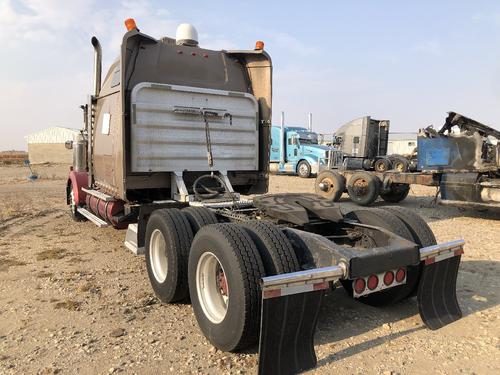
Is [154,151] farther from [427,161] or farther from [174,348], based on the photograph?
[427,161]

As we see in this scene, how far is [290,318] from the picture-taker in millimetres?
2938

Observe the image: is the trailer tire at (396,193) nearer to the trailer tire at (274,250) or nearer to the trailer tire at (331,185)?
the trailer tire at (331,185)

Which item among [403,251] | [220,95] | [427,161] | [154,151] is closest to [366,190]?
[427,161]

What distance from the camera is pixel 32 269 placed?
5.57m

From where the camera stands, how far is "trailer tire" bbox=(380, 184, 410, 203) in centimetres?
1228

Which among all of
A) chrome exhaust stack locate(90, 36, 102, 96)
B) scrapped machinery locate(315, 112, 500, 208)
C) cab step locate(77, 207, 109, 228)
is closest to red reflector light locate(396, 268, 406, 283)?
cab step locate(77, 207, 109, 228)

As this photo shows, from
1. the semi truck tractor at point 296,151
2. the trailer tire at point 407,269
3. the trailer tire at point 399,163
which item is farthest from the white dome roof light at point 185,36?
the semi truck tractor at point 296,151

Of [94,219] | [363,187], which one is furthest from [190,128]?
[363,187]

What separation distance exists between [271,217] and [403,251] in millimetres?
1618

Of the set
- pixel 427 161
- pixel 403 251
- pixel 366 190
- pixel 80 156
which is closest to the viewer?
pixel 403 251

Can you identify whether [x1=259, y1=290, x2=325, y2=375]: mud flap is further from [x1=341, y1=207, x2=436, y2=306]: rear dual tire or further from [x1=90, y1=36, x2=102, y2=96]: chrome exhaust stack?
[x1=90, y1=36, x2=102, y2=96]: chrome exhaust stack

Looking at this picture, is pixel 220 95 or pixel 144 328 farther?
pixel 220 95

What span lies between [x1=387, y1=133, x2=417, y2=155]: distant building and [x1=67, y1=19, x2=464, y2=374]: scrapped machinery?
1291 inches

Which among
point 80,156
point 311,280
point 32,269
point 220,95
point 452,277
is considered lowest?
point 32,269
